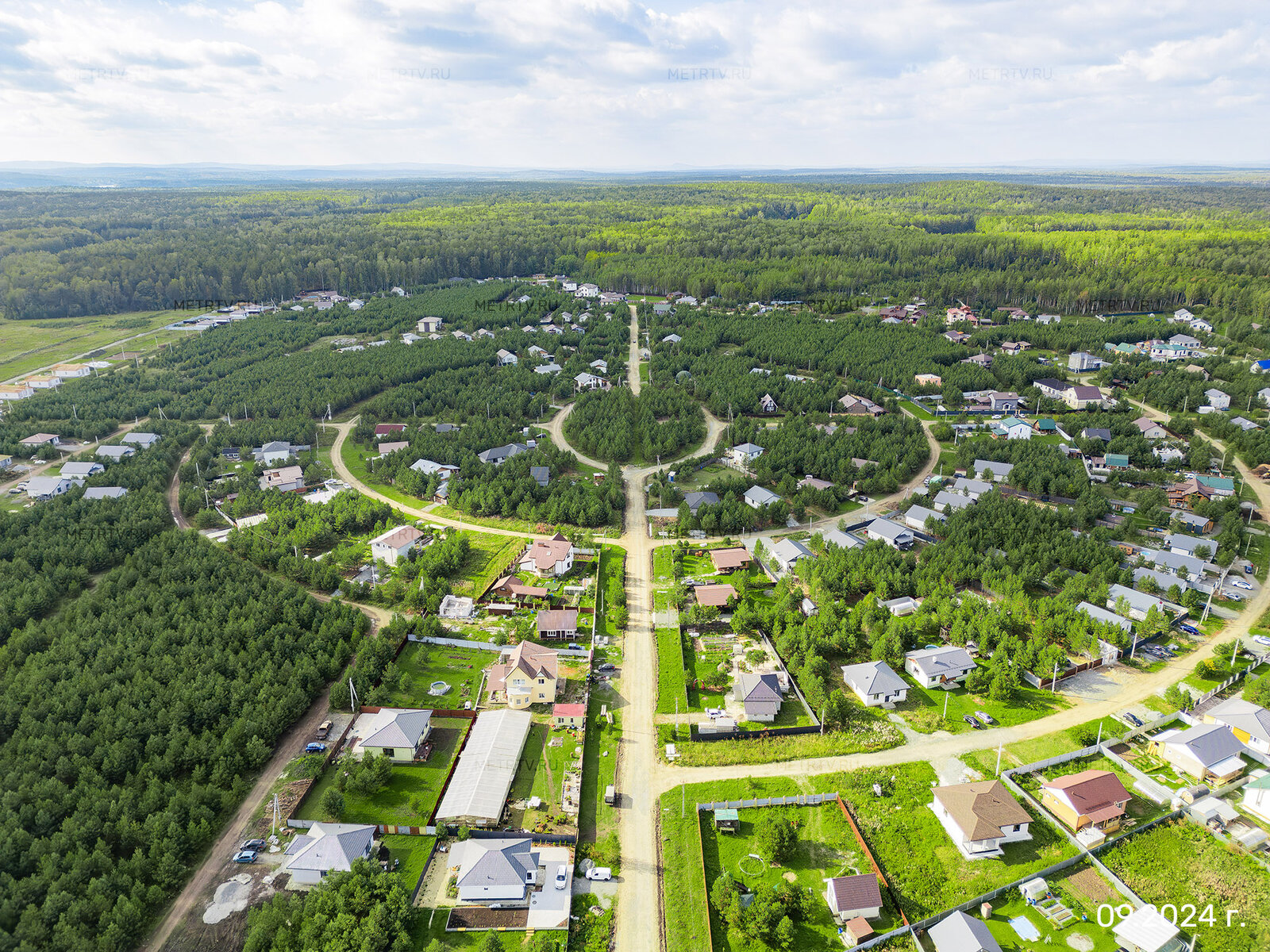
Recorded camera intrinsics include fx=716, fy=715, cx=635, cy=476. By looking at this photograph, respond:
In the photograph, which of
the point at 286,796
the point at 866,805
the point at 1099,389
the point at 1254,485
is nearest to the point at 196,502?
the point at 286,796

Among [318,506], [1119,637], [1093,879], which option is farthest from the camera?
[318,506]

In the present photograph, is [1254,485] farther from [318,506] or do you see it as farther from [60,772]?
[60,772]

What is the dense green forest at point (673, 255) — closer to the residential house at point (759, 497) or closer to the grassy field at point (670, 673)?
the residential house at point (759, 497)

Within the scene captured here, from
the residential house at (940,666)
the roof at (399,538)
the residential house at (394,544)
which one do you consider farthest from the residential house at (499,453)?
the residential house at (940,666)

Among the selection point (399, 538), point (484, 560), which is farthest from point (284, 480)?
point (484, 560)

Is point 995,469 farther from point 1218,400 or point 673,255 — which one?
point 673,255

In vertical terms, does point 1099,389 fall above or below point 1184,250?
below
